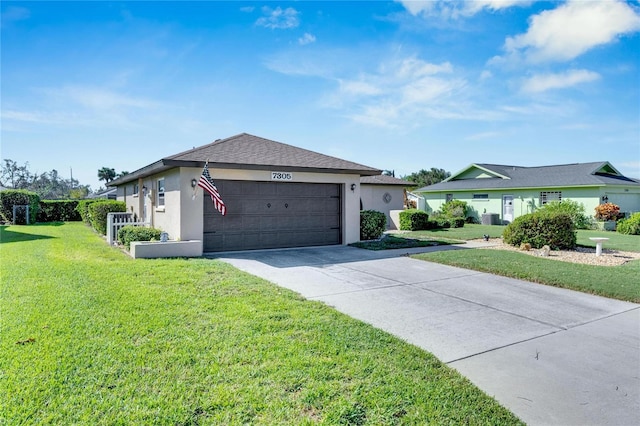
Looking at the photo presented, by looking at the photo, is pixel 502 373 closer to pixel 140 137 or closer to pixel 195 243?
pixel 195 243

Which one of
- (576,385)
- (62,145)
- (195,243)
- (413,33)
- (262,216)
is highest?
(413,33)

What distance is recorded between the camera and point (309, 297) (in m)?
6.18

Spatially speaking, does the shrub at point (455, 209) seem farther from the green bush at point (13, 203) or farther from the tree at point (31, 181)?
→ the tree at point (31, 181)

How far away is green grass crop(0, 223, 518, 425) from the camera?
2.78 m

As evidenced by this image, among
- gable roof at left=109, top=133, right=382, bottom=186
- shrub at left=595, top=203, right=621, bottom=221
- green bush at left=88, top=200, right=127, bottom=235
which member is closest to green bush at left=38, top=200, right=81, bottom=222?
green bush at left=88, top=200, right=127, bottom=235

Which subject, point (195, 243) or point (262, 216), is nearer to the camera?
point (195, 243)

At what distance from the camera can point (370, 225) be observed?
44.1 feet

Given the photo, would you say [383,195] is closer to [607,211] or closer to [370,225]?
[370,225]

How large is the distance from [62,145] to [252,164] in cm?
1354

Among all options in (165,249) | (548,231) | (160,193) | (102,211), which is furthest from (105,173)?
(548,231)

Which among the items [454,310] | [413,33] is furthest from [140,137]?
[454,310]

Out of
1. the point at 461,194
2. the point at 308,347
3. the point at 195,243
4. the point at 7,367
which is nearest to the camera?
the point at 7,367

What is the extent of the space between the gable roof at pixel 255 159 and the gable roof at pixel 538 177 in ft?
53.9

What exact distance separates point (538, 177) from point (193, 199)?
24.0m
